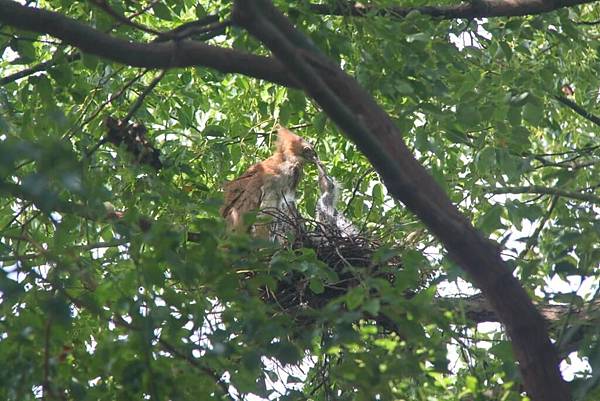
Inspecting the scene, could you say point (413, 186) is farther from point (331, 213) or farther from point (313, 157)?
point (313, 157)

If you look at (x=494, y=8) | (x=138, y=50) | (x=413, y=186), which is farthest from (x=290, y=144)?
(x=413, y=186)

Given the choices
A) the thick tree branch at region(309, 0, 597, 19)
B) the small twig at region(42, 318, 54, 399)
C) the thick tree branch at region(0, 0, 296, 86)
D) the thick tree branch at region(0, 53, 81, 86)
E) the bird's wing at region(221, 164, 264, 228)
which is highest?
the bird's wing at region(221, 164, 264, 228)

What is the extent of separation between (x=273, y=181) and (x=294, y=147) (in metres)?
0.45

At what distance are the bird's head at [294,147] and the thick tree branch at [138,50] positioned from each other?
3.93 m

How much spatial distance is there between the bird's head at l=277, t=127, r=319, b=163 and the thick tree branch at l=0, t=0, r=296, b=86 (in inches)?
155

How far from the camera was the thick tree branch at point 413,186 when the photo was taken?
147 inches

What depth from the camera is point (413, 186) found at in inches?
153

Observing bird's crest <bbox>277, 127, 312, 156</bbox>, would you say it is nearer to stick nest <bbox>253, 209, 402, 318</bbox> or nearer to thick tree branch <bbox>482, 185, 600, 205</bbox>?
stick nest <bbox>253, 209, 402, 318</bbox>

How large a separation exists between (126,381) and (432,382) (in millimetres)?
1043

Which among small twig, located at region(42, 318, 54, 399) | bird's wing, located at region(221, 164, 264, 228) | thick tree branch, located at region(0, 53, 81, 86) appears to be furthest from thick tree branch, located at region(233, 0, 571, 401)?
bird's wing, located at region(221, 164, 264, 228)

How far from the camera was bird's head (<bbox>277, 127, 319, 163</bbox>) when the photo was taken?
8.15m

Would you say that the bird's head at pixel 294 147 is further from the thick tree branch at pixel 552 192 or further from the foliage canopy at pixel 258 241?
the thick tree branch at pixel 552 192

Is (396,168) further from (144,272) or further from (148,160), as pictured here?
(148,160)

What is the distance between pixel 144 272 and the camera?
12.1 ft
